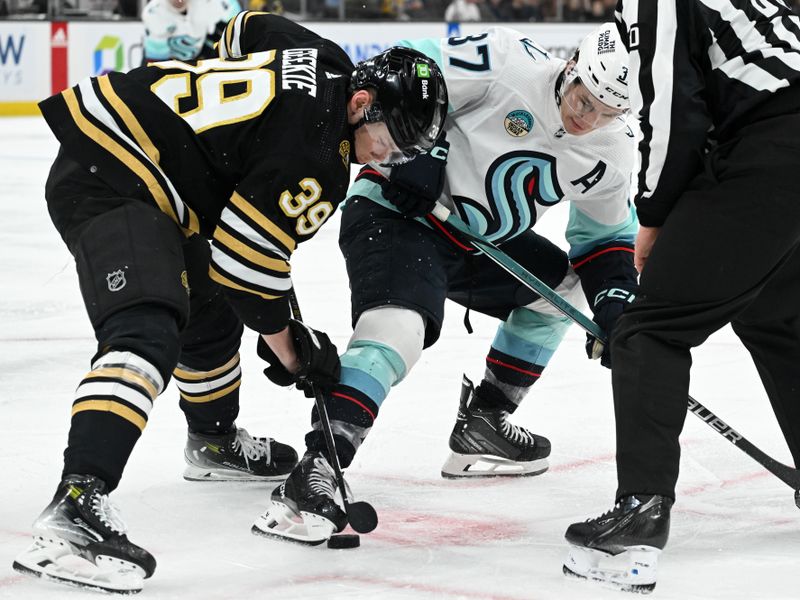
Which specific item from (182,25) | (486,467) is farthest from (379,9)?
(486,467)

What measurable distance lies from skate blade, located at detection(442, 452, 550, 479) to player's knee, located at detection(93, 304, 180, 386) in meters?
0.83

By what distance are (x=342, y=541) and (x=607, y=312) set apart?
70 cm

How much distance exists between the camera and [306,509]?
2.10m

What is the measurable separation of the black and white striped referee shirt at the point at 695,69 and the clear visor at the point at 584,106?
35 centimetres

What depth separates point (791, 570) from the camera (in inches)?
79.1

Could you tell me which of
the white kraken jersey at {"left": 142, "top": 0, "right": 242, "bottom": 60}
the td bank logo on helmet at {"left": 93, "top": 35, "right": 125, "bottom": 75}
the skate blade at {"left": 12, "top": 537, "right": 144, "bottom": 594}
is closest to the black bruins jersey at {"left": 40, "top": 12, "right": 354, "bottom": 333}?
the skate blade at {"left": 12, "top": 537, "right": 144, "bottom": 594}

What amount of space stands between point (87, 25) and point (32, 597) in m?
8.64

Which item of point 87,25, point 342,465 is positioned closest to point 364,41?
point 87,25

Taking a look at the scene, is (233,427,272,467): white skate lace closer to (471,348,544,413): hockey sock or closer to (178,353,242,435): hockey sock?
(178,353,242,435): hockey sock

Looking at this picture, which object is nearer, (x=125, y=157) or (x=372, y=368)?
(x=125, y=157)

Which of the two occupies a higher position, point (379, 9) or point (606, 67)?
point (606, 67)

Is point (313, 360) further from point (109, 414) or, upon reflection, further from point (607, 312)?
point (607, 312)

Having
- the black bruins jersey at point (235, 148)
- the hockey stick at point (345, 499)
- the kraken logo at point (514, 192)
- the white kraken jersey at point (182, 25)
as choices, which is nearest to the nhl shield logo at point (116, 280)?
the black bruins jersey at point (235, 148)

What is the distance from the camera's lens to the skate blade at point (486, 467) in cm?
260
